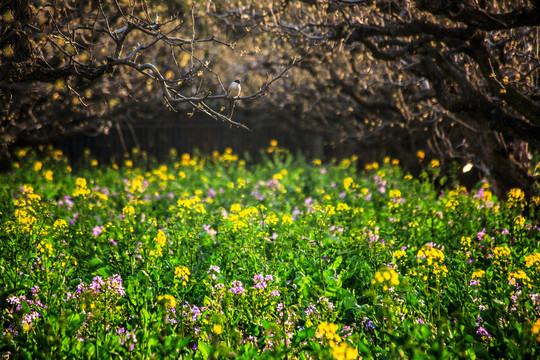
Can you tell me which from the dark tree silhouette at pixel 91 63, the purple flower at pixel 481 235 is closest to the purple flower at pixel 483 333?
the purple flower at pixel 481 235

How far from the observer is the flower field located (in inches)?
103

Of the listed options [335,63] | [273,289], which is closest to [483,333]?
[273,289]

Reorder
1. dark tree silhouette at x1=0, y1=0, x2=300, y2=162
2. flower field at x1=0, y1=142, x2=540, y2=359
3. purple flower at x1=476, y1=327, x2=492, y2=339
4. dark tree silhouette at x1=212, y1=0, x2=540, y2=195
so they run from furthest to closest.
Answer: dark tree silhouette at x1=212, y1=0, x2=540, y2=195 < dark tree silhouette at x1=0, y1=0, x2=300, y2=162 < purple flower at x1=476, y1=327, x2=492, y2=339 < flower field at x1=0, y1=142, x2=540, y2=359

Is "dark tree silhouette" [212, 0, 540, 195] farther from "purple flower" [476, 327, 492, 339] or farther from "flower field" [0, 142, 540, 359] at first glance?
"purple flower" [476, 327, 492, 339]

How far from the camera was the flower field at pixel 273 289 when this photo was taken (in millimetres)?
2613

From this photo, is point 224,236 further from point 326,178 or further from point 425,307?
point 326,178

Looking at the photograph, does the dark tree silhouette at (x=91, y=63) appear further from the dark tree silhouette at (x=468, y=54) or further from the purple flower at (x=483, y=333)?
the purple flower at (x=483, y=333)

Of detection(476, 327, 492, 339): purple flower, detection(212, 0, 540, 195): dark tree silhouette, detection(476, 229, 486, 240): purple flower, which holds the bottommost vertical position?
detection(476, 327, 492, 339): purple flower

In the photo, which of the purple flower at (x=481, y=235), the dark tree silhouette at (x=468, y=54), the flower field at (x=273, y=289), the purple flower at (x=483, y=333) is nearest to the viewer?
the flower field at (x=273, y=289)

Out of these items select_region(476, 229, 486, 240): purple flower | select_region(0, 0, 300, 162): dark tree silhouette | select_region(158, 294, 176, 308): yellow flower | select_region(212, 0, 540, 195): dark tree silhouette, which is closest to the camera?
select_region(158, 294, 176, 308): yellow flower

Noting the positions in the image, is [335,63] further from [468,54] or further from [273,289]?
[273,289]

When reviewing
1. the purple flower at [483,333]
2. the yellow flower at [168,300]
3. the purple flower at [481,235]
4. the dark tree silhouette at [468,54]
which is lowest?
the purple flower at [483,333]

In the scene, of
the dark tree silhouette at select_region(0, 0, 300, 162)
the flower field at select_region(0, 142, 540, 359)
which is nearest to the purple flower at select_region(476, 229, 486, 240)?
the flower field at select_region(0, 142, 540, 359)

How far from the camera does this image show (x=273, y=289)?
3422 millimetres
